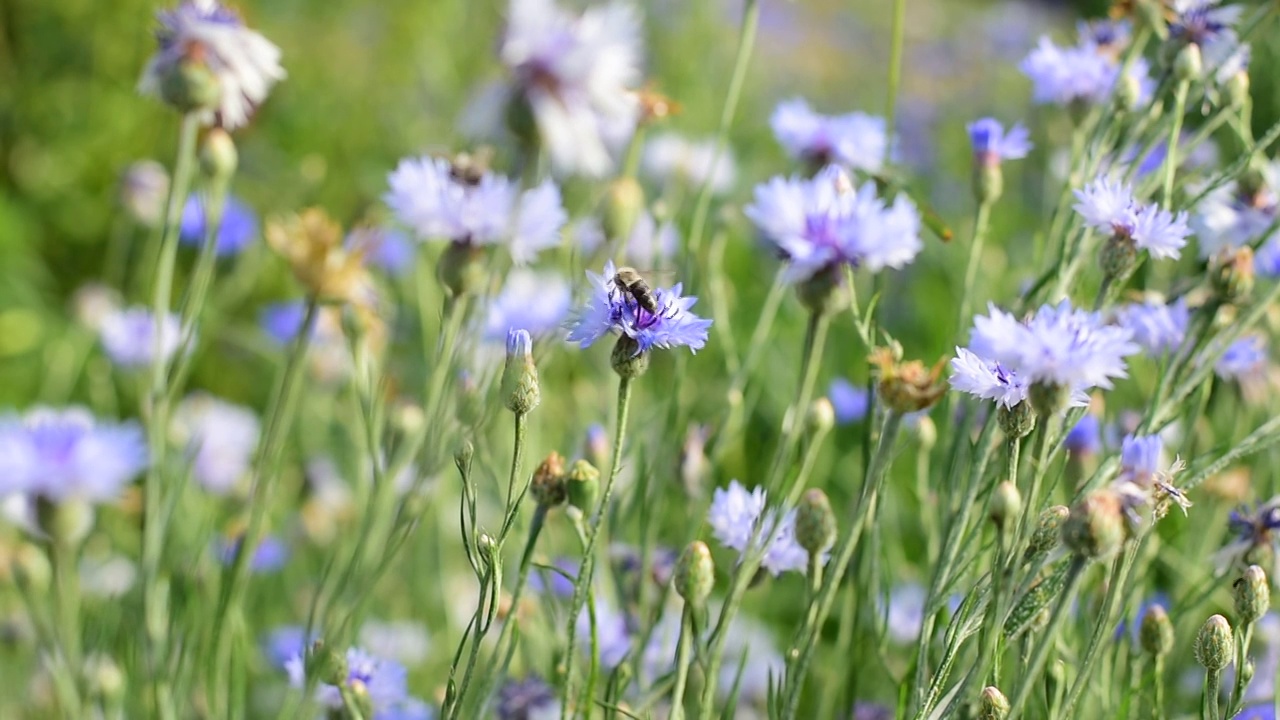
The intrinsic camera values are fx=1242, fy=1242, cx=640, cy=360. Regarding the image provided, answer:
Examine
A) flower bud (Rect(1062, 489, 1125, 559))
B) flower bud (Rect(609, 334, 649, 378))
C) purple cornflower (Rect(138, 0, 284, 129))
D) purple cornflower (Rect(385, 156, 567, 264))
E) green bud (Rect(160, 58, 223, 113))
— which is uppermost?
purple cornflower (Rect(138, 0, 284, 129))

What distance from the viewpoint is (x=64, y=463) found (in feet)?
2.16

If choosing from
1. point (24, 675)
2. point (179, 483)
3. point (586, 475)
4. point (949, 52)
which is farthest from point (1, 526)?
point (949, 52)

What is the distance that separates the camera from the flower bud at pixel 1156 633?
662mm

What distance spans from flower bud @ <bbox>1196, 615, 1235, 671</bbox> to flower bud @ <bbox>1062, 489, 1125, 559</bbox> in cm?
16

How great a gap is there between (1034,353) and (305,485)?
1047mm

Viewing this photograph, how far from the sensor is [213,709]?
0.78 meters

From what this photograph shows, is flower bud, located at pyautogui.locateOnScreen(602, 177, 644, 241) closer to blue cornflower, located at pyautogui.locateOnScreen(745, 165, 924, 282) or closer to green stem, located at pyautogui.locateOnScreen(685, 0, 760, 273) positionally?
green stem, located at pyautogui.locateOnScreen(685, 0, 760, 273)

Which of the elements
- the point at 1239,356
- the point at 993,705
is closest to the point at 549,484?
the point at 993,705

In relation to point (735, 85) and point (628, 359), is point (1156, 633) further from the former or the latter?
point (735, 85)

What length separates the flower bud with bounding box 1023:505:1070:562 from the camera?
0.58 m

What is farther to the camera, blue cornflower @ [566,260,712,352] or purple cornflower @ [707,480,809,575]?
purple cornflower @ [707,480,809,575]

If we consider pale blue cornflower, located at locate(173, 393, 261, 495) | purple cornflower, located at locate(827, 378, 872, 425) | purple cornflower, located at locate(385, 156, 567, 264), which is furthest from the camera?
pale blue cornflower, located at locate(173, 393, 261, 495)

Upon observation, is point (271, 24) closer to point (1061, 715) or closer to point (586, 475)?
point (586, 475)

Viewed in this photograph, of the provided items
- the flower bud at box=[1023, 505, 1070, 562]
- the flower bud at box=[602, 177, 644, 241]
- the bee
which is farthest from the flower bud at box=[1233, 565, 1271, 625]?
the flower bud at box=[602, 177, 644, 241]
